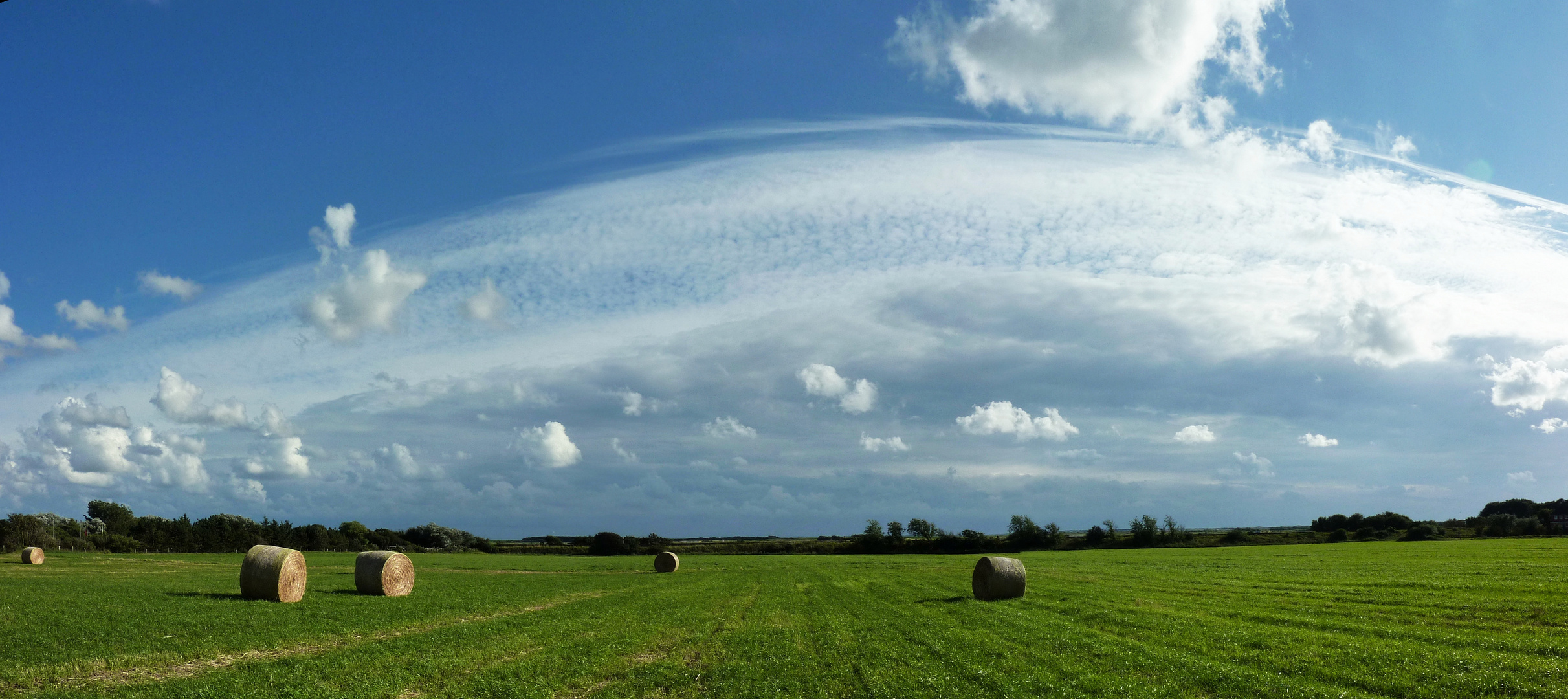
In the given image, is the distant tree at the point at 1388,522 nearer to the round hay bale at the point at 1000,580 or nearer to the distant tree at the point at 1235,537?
the distant tree at the point at 1235,537

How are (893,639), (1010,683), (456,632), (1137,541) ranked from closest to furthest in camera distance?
(1010,683)
(893,639)
(456,632)
(1137,541)

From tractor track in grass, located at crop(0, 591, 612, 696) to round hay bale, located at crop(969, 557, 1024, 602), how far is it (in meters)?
18.8

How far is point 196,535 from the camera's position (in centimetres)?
10544

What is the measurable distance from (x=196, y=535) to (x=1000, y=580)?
114 metres

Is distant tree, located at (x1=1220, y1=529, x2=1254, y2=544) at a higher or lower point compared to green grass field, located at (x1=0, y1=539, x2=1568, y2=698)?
lower

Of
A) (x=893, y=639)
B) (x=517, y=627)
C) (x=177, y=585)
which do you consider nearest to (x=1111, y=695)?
(x=893, y=639)

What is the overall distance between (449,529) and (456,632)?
122243 mm

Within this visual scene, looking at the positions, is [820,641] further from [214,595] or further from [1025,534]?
[1025,534]

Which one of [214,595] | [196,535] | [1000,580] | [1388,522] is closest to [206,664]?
[214,595]

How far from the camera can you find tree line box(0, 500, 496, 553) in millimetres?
92875

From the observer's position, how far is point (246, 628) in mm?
22094

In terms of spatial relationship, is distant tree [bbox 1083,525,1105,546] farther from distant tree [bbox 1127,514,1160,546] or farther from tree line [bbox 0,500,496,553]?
tree line [bbox 0,500,496,553]

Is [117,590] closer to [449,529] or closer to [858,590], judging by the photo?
[858,590]

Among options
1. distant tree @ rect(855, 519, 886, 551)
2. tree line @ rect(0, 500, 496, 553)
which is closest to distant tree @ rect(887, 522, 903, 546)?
distant tree @ rect(855, 519, 886, 551)
